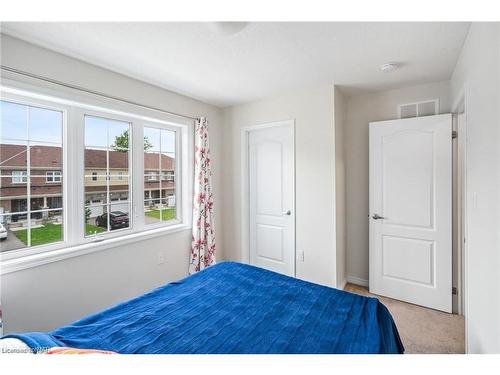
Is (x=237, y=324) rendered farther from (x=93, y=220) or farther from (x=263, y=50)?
(x=263, y=50)

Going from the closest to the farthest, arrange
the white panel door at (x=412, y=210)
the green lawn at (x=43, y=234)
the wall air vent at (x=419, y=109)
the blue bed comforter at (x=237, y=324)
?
the blue bed comforter at (x=237, y=324), the green lawn at (x=43, y=234), the white panel door at (x=412, y=210), the wall air vent at (x=419, y=109)

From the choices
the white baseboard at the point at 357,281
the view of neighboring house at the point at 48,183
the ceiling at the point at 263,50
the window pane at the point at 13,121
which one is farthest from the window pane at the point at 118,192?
the white baseboard at the point at 357,281

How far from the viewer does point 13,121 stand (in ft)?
6.13

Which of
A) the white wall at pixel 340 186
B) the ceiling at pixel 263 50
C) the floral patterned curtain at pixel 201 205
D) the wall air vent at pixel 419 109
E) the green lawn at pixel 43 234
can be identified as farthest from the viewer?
the floral patterned curtain at pixel 201 205

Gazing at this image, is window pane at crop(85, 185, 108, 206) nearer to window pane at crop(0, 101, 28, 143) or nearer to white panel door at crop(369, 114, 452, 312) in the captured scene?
window pane at crop(0, 101, 28, 143)

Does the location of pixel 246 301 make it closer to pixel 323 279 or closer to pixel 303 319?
pixel 303 319

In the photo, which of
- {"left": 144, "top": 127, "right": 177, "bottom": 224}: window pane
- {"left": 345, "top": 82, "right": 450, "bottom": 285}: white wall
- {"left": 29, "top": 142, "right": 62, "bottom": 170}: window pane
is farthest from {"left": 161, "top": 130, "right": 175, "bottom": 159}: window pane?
{"left": 345, "top": 82, "right": 450, "bottom": 285}: white wall

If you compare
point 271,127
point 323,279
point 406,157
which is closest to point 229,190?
point 271,127

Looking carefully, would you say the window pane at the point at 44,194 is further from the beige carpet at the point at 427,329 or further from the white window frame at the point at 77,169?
the beige carpet at the point at 427,329

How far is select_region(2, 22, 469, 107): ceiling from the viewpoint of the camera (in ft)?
5.55

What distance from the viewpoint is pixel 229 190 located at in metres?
3.58

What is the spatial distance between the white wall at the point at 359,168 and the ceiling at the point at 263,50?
1.00 feet

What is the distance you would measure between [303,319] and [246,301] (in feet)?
1.24

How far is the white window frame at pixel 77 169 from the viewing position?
1.83 meters
